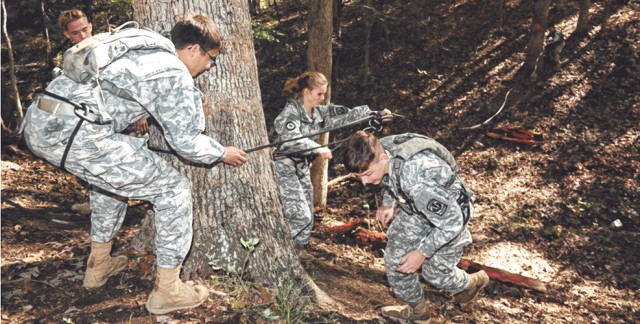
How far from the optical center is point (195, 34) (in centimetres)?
318

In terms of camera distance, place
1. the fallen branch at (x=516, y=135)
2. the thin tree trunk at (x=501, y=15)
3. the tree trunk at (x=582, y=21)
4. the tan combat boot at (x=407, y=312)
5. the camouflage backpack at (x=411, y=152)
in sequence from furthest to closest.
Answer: the thin tree trunk at (x=501, y=15) < the tree trunk at (x=582, y=21) < the fallen branch at (x=516, y=135) < the tan combat boot at (x=407, y=312) < the camouflage backpack at (x=411, y=152)

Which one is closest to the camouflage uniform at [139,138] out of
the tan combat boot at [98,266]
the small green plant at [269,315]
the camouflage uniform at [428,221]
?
the tan combat boot at [98,266]

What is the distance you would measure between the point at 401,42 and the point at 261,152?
439 inches

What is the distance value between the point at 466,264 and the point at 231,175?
3362 millimetres

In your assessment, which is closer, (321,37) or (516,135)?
(321,37)

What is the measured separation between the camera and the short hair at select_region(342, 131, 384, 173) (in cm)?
353

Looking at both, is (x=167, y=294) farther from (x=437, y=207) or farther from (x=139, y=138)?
(x=437, y=207)

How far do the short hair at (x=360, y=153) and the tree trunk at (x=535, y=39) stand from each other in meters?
9.55

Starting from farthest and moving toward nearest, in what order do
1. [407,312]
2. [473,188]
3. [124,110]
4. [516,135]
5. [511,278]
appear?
[516,135], [473,188], [511,278], [407,312], [124,110]

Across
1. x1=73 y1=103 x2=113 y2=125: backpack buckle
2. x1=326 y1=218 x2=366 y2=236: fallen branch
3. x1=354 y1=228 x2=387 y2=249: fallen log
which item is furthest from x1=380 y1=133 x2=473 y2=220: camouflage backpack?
x1=326 y1=218 x2=366 y2=236: fallen branch

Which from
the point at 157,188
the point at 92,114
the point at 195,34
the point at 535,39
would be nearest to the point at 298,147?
the point at 157,188

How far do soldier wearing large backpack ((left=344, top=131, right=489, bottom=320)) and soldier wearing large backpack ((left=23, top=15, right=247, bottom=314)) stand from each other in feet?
3.11

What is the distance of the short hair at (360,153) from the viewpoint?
353cm

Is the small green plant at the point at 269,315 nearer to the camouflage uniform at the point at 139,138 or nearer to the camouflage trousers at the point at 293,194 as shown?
the camouflage uniform at the point at 139,138
